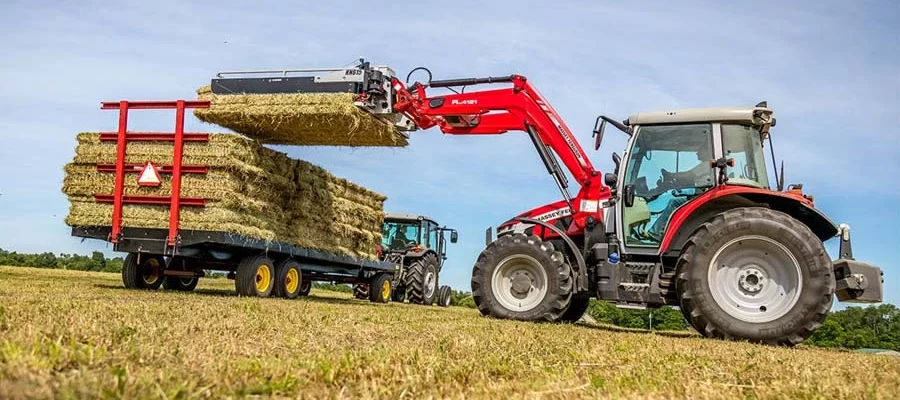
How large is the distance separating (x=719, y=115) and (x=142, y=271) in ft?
27.5

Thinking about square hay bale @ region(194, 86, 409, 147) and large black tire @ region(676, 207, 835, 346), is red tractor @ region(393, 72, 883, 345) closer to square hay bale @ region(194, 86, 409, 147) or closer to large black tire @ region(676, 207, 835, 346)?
large black tire @ region(676, 207, 835, 346)

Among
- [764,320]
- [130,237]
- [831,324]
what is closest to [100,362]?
[764,320]

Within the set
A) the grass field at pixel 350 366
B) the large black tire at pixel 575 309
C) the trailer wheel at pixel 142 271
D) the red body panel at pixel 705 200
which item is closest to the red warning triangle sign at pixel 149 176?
the trailer wheel at pixel 142 271

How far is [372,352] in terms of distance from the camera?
3.64m

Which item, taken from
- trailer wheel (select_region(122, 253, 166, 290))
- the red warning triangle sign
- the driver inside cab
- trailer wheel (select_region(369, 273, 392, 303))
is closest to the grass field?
the driver inside cab

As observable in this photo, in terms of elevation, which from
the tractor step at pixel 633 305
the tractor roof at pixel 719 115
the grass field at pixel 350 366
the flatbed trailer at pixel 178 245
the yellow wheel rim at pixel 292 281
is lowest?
the grass field at pixel 350 366

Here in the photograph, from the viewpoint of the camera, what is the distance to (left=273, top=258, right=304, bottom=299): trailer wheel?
11242mm

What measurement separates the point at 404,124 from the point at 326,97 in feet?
3.89

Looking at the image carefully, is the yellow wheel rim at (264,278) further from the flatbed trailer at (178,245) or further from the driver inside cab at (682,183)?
the driver inside cab at (682,183)

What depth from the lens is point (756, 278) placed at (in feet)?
23.4

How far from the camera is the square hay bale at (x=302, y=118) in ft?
31.6

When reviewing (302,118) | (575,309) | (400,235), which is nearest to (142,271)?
(302,118)

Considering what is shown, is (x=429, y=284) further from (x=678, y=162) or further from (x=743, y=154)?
(x=743, y=154)

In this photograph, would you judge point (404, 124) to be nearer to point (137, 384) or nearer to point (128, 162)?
point (128, 162)
